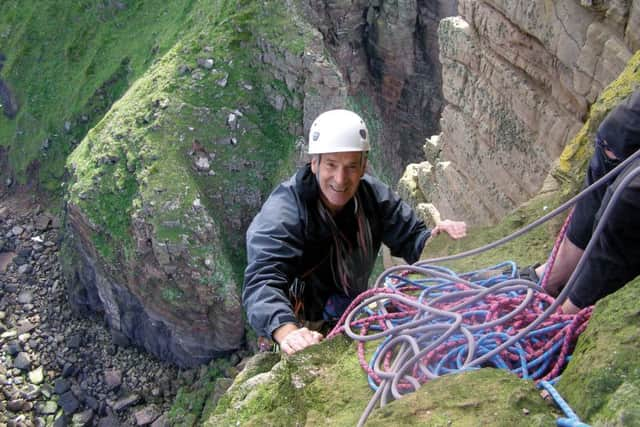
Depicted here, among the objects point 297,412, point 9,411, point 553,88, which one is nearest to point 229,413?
point 297,412

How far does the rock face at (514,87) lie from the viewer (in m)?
7.31

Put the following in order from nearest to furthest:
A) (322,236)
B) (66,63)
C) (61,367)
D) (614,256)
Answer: (614,256)
(322,236)
(61,367)
(66,63)

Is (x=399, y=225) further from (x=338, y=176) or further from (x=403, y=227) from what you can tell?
(x=338, y=176)

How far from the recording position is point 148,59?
127 feet

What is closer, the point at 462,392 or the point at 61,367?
the point at 462,392

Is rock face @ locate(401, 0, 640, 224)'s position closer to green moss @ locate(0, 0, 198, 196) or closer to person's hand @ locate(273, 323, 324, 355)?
person's hand @ locate(273, 323, 324, 355)

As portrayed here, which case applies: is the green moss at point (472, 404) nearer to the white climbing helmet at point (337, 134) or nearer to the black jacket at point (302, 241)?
the black jacket at point (302, 241)

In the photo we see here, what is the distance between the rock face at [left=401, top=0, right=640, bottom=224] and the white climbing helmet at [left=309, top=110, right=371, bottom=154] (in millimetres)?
3554

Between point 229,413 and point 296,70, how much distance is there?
2823 centimetres

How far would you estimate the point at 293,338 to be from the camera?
14.3ft

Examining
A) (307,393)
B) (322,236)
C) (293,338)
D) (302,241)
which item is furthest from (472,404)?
(322,236)

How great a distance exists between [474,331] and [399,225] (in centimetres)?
242

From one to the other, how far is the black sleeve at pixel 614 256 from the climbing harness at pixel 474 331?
80mm

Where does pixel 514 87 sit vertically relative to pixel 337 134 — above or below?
above
